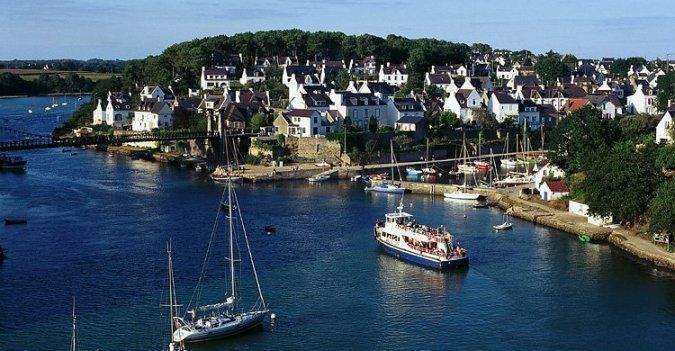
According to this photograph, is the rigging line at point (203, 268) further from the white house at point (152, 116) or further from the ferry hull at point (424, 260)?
the white house at point (152, 116)

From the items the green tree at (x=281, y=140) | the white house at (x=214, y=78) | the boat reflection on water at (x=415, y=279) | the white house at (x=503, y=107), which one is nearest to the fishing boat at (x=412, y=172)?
the green tree at (x=281, y=140)

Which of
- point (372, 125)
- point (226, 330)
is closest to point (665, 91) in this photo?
point (372, 125)

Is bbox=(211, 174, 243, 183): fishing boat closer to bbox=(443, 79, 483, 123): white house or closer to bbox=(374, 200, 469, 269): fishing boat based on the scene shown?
bbox=(374, 200, 469, 269): fishing boat

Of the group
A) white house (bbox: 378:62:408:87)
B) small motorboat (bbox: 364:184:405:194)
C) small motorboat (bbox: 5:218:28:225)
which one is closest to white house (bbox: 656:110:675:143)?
small motorboat (bbox: 364:184:405:194)

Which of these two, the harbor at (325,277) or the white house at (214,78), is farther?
the white house at (214,78)

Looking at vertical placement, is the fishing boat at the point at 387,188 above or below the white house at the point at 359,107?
below

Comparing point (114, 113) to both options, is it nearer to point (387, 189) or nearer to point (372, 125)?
point (372, 125)
